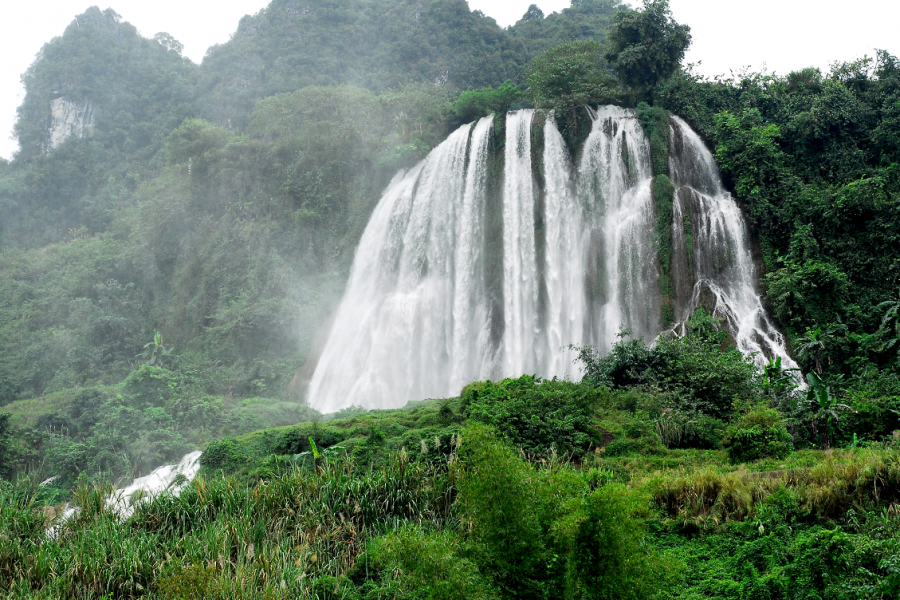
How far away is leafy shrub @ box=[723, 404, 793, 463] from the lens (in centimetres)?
959

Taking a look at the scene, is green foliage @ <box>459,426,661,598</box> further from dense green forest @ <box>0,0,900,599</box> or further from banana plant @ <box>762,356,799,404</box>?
banana plant @ <box>762,356,799,404</box>

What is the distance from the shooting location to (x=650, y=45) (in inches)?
972

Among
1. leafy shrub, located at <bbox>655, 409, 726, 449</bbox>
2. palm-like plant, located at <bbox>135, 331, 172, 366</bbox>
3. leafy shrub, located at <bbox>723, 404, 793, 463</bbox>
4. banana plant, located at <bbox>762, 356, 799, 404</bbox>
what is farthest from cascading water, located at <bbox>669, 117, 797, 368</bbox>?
palm-like plant, located at <bbox>135, 331, 172, 366</bbox>

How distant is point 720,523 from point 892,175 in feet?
53.8

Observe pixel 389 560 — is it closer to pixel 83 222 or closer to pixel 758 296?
pixel 758 296

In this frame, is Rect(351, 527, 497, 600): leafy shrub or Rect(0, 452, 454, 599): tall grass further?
Rect(0, 452, 454, 599): tall grass

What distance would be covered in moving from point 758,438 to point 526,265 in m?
13.3

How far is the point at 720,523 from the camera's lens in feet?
24.7

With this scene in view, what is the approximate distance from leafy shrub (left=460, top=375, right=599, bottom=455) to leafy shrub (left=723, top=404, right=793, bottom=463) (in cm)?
232

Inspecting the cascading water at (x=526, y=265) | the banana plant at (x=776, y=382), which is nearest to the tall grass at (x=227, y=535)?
the banana plant at (x=776, y=382)

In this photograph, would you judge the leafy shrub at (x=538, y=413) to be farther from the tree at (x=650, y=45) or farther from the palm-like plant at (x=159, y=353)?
the palm-like plant at (x=159, y=353)

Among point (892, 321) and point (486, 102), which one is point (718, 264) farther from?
point (486, 102)

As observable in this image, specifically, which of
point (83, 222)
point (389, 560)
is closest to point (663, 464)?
point (389, 560)

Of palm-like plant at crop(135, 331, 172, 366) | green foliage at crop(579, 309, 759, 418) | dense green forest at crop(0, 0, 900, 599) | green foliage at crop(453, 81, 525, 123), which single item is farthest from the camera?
green foliage at crop(453, 81, 525, 123)
